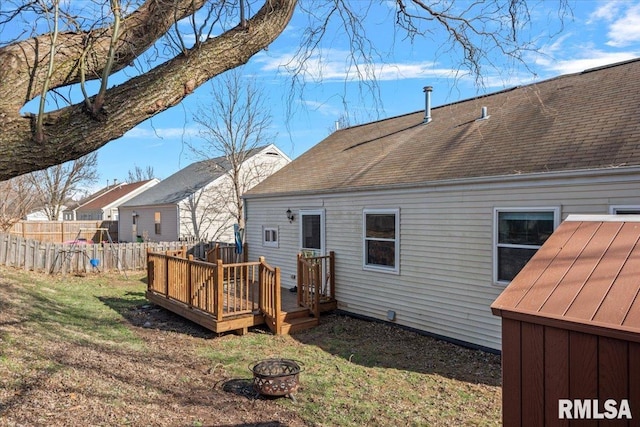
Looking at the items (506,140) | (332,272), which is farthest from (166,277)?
(506,140)

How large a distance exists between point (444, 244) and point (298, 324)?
10.5ft

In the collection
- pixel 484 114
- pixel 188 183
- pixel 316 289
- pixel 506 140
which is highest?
pixel 484 114

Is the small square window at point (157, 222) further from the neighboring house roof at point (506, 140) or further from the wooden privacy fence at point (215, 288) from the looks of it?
the wooden privacy fence at point (215, 288)

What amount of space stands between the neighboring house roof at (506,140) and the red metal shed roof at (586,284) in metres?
2.30

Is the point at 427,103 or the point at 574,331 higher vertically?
the point at 427,103

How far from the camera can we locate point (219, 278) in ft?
25.6

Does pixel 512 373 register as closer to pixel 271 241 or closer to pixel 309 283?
pixel 309 283

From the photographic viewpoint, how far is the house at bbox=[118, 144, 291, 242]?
2094cm

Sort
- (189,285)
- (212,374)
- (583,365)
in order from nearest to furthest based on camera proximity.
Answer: (583,365), (212,374), (189,285)

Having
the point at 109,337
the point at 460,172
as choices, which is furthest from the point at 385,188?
the point at 109,337

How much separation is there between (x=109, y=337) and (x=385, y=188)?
5707 mm

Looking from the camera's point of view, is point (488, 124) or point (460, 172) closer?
point (460, 172)

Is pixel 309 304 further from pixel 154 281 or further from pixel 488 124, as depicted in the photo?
pixel 488 124

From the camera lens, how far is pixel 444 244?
24.9ft
